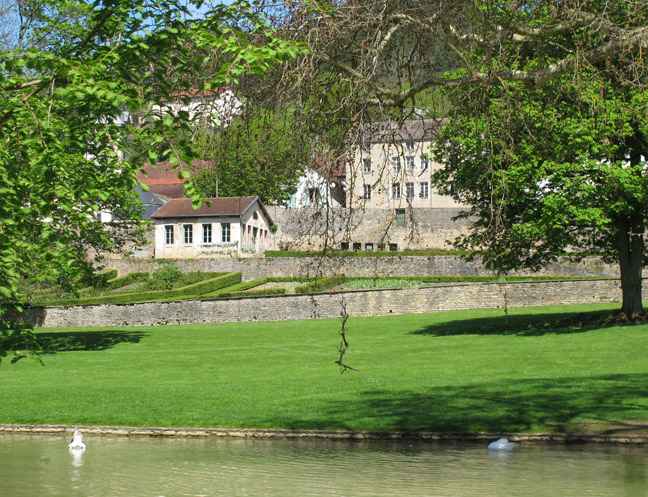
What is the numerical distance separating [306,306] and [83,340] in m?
12.7

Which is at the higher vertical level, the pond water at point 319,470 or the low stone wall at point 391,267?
the low stone wall at point 391,267

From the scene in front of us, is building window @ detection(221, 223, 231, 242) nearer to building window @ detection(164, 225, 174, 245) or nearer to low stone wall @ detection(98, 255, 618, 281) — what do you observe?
building window @ detection(164, 225, 174, 245)

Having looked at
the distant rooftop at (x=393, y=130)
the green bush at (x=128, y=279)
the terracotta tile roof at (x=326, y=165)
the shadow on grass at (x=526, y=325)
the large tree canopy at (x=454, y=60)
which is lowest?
the shadow on grass at (x=526, y=325)

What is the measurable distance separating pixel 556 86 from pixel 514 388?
363 inches

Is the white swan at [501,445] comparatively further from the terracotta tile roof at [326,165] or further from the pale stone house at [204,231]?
the pale stone house at [204,231]

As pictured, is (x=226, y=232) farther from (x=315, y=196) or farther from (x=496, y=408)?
(x=315, y=196)

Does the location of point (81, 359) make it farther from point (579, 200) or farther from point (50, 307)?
point (579, 200)

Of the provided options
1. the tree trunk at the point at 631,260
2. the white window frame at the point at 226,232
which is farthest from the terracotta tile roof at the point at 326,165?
the white window frame at the point at 226,232

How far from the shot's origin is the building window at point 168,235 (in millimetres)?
67438

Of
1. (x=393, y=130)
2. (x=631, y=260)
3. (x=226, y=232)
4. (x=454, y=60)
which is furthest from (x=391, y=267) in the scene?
(x=393, y=130)

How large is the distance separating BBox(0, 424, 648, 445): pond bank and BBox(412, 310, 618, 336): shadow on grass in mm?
18106

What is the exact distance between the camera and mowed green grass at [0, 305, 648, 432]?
567 inches

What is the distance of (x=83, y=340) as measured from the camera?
3416 cm

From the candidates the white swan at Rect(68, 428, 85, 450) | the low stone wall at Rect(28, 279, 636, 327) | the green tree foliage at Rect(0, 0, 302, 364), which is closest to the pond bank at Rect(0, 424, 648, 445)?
the white swan at Rect(68, 428, 85, 450)
